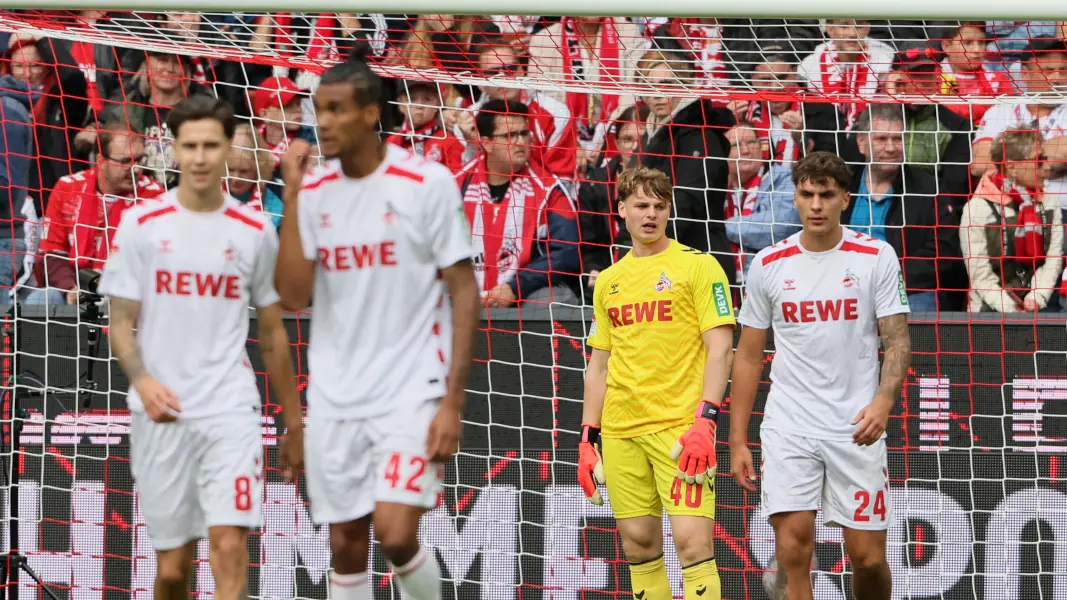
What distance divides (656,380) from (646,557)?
75 cm

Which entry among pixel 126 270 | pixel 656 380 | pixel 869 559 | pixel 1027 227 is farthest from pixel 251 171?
pixel 1027 227

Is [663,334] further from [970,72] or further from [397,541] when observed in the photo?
[970,72]

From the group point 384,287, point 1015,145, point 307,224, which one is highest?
point 1015,145

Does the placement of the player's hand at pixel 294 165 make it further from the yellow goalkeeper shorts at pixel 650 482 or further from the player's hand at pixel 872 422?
the player's hand at pixel 872 422

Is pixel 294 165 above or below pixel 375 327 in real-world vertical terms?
above

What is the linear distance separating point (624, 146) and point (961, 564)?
9.99 feet

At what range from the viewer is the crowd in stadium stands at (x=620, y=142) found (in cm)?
791

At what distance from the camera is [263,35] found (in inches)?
309

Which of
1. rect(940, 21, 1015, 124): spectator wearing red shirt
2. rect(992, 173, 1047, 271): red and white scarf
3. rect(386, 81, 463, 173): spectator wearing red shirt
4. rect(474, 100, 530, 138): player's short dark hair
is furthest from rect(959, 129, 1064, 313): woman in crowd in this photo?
rect(386, 81, 463, 173): spectator wearing red shirt

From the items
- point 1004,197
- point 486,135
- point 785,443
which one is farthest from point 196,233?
point 1004,197

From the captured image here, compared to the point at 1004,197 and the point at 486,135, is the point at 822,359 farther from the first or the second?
the point at 486,135

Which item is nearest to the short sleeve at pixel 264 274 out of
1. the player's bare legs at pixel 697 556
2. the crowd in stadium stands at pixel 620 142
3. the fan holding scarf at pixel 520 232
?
the player's bare legs at pixel 697 556

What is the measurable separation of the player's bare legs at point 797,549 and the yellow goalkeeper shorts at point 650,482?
1.03ft

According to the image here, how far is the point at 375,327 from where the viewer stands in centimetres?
447
